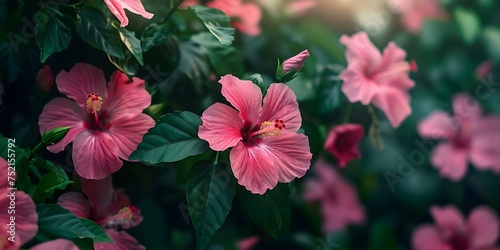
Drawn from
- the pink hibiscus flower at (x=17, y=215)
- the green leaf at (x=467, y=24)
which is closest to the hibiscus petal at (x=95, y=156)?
the pink hibiscus flower at (x=17, y=215)

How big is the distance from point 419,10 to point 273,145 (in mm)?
849

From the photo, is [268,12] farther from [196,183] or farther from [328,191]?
[196,183]

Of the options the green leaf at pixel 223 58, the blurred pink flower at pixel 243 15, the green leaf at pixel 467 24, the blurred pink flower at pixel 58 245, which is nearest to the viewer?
the blurred pink flower at pixel 58 245

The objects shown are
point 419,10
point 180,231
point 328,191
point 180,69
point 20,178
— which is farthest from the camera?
point 419,10

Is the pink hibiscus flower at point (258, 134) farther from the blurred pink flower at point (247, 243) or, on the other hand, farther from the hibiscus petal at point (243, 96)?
the blurred pink flower at point (247, 243)

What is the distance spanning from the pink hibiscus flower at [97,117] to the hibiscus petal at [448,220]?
31.0 inches

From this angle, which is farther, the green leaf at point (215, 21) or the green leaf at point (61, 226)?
the green leaf at point (215, 21)

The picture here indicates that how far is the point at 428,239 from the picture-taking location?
1.42 metres

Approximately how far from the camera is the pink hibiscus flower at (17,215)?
711 millimetres

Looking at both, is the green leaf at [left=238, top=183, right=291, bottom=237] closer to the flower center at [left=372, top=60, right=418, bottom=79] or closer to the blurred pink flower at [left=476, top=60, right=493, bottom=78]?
the flower center at [left=372, top=60, right=418, bottom=79]

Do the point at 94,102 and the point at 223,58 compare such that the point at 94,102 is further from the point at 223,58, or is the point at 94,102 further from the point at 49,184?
the point at 223,58

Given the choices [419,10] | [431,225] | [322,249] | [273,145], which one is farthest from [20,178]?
[419,10]

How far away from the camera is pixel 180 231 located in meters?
1.11

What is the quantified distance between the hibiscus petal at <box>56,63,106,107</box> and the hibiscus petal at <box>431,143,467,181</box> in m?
0.80
